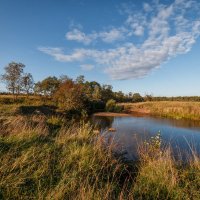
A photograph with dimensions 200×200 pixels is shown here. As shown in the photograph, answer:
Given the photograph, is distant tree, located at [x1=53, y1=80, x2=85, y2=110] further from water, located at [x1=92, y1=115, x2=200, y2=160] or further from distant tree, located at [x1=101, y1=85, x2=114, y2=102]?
distant tree, located at [x1=101, y1=85, x2=114, y2=102]

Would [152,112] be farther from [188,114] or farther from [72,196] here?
[72,196]

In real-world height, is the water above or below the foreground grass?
below

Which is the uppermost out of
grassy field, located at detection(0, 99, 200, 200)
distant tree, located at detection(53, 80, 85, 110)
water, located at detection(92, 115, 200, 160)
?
distant tree, located at detection(53, 80, 85, 110)

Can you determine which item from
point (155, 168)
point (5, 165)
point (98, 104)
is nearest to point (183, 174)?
point (155, 168)


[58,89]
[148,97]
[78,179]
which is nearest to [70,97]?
[58,89]

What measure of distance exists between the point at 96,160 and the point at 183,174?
231cm

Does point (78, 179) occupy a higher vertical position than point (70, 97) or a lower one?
lower

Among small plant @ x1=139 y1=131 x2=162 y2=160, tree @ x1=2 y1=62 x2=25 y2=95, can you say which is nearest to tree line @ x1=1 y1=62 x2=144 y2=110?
tree @ x1=2 y1=62 x2=25 y2=95

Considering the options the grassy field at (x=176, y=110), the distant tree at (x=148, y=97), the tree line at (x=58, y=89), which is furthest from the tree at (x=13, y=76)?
the distant tree at (x=148, y=97)

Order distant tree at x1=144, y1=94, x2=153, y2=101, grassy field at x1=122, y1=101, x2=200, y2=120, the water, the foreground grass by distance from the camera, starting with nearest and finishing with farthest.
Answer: the foreground grass
the water
grassy field at x1=122, y1=101, x2=200, y2=120
distant tree at x1=144, y1=94, x2=153, y2=101

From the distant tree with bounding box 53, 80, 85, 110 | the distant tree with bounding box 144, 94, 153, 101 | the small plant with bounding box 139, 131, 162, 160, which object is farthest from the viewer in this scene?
the distant tree with bounding box 144, 94, 153, 101

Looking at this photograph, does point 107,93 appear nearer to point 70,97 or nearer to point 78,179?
point 70,97

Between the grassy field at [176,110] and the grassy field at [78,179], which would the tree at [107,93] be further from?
the grassy field at [78,179]

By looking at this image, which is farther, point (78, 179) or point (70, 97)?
point (70, 97)
